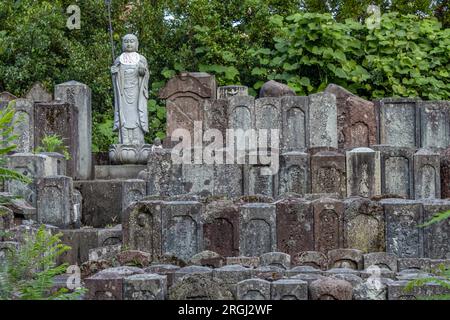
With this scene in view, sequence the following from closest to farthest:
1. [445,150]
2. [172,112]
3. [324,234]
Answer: [324,234] → [445,150] → [172,112]

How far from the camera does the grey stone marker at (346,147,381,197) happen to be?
12.5 meters

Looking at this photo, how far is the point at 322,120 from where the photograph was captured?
589 inches

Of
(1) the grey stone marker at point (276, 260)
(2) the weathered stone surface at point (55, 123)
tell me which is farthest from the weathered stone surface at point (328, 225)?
(2) the weathered stone surface at point (55, 123)

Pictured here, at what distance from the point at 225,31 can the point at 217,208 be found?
8.90 metres

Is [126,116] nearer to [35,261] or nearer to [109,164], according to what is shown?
[109,164]

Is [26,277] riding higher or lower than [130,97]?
lower

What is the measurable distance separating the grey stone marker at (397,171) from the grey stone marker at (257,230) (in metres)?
2.98

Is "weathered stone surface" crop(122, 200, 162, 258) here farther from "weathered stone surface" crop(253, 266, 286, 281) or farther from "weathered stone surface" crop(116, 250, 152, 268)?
"weathered stone surface" crop(253, 266, 286, 281)

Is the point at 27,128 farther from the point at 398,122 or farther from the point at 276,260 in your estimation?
the point at 276,260

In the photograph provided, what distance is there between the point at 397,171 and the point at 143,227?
414 cm

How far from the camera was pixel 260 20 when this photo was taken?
62.7 feet

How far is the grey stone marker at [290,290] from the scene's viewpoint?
7.37 metres

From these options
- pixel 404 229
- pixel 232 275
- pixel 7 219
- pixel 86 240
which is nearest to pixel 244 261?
pixel 232 275

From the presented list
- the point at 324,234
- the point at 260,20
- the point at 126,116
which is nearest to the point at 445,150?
the point at 324,234
